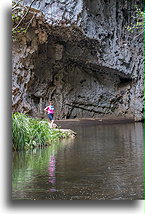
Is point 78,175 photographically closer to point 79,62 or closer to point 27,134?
point 27,134

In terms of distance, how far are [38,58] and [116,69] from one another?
526 cm

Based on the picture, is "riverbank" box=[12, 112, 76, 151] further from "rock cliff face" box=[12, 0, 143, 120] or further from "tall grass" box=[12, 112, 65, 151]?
"rock cliff face" box=[12, 0, 143, 120]

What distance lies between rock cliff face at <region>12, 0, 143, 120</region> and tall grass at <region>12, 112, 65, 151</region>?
908 cm

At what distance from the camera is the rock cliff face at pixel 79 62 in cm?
1622

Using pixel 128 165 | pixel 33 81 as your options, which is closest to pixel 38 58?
pixel 33 81

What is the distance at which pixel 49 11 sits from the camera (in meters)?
15.4

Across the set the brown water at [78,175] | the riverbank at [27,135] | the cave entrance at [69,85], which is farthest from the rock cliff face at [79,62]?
the brown water at [78,175]

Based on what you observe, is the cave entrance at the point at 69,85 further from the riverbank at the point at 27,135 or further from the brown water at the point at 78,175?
the brown water at the point at 78,175

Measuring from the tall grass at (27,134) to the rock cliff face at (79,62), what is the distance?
9083 mm

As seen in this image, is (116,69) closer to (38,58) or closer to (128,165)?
(38,58)

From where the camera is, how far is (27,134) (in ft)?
21.1

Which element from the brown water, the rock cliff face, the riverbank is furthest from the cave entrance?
the brown water

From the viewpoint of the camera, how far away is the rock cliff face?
53.2ft

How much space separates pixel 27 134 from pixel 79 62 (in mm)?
14073
